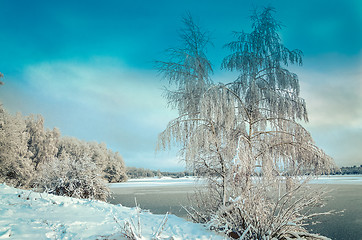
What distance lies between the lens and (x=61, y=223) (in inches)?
150

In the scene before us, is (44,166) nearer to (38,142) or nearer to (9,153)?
(9,153)

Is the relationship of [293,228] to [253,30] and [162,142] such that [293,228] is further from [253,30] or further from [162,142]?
[253,30]

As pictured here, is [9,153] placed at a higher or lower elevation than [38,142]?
lower

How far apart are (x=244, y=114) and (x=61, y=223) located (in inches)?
191

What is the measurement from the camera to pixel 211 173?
590 centimetres

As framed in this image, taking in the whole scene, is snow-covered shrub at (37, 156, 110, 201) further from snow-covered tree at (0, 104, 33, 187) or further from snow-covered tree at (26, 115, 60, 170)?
snow-covered tree at (26, 115, 60, 170)

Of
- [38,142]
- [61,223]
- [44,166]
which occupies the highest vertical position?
[38,142]

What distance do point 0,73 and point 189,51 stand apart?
45.6 feet

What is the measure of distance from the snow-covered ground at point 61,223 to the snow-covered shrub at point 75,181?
6.02 metres

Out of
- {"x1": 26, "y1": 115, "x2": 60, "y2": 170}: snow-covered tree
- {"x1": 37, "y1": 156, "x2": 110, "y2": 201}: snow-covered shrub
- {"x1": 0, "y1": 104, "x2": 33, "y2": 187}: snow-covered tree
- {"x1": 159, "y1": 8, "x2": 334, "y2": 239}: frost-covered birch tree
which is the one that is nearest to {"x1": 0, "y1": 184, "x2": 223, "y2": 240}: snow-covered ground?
{"x1": 159, "y1": 8, "x2": 334, "y2": 239}: frost-covered birch tree

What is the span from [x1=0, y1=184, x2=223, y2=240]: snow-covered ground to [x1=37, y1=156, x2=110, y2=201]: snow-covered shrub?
602 centimetres

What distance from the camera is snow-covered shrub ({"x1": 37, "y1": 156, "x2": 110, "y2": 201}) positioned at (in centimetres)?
1124

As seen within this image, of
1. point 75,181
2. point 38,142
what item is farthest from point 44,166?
point 38,142

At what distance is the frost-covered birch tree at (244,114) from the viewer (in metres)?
5.49
